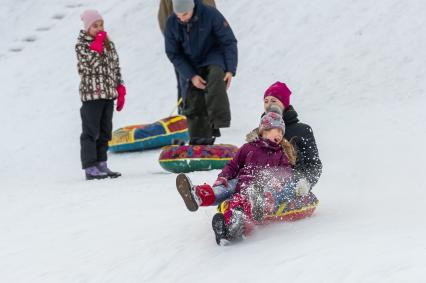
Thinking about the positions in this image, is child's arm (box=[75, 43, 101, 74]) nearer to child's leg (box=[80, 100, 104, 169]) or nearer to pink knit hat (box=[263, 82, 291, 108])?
child's leg (box=[80, 100, 104, 169])

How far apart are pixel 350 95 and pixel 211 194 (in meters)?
5.80

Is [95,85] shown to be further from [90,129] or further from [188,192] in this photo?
[188,192]

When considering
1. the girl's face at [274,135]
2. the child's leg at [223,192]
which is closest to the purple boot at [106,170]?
the child's leg at [223,192]

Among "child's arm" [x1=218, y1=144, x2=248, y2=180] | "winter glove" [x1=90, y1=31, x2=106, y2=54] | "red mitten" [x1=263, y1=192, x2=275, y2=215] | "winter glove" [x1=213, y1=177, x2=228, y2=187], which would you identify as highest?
"winter glove" [x1=90, y1=31, x2=106, y2=54]

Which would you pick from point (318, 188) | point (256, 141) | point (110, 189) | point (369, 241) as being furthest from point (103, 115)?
point (369, 241)

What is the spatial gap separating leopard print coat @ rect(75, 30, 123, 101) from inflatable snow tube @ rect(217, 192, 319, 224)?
340 centimetres

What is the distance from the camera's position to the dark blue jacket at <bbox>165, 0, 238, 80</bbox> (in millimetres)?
7367

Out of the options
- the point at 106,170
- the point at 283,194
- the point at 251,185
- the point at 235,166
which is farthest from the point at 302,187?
the point at 106,170

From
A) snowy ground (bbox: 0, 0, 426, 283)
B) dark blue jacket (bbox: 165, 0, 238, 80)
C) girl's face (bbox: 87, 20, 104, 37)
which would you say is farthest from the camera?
Answer: girl's face (bbox: 87, 20, 104, 37)

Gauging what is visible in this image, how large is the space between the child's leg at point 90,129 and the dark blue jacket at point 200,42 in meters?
0.94

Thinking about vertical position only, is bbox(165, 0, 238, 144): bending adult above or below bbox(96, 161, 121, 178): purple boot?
above

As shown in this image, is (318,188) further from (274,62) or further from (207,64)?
A: (274,62)

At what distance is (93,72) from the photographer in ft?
25.0

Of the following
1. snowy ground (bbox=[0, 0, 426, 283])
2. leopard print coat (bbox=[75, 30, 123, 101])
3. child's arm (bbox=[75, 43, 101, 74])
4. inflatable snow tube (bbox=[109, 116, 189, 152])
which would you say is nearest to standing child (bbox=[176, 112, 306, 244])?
snowy ground (bbox=[0, 0, 426, 283])
